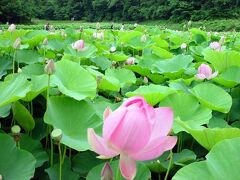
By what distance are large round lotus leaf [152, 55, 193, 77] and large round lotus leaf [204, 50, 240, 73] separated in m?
0.09

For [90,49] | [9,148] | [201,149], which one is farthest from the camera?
[90,49]

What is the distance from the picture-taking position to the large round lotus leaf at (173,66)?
3.78 ft

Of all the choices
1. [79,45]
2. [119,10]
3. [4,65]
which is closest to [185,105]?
[79,45]

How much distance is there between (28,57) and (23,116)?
600 millimetres

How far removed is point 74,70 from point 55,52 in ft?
2.10

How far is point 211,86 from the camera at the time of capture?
0.92 meters

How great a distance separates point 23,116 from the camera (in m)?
0.74

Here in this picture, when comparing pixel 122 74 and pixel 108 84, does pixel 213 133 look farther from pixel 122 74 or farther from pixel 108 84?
pixel 122 74

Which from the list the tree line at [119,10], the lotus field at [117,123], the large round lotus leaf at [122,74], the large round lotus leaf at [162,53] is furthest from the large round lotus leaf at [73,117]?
the tree line at [119,10]

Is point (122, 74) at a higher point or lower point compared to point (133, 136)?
lower

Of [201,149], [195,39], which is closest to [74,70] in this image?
[201,149]

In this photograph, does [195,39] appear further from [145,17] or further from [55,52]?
[145,17]

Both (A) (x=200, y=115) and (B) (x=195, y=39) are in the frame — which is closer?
(A) (x=200, y=115)

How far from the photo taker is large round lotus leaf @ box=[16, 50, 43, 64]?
1.27 meters
